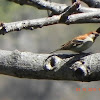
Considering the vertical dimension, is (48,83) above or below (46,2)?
below

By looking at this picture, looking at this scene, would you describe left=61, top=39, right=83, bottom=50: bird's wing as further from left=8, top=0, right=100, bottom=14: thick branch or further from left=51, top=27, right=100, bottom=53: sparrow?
left=8, top=0, right=100, bottom=14: thick branch

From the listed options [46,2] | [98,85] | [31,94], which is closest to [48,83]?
[31,94]

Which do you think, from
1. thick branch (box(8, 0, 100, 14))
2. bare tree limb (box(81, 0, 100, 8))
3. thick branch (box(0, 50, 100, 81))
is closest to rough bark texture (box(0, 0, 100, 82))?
thick branch (box(0, 50, 100, 81))

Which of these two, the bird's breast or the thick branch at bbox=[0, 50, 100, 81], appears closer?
the thick branch at bbox=[0, 50, 100, 81]

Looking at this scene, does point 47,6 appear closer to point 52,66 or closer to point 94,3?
point 94,3

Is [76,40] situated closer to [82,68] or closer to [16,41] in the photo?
[82,68]

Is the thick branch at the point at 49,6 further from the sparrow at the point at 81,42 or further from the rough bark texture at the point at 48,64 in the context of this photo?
the rough bark texture at the point at 48,64
